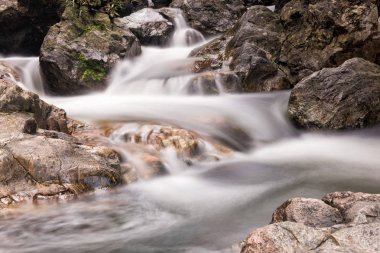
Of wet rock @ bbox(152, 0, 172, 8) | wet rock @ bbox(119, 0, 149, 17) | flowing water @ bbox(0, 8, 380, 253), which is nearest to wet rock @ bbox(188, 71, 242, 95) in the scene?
flowing water @ bbox(0, 8, 380, 253)

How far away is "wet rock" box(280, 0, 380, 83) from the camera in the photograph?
41.9 feet

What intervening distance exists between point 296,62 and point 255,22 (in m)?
3.30

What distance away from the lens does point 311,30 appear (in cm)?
1405

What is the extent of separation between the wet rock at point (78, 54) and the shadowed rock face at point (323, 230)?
1211cm

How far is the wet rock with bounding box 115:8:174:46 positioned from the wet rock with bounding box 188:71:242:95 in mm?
6935

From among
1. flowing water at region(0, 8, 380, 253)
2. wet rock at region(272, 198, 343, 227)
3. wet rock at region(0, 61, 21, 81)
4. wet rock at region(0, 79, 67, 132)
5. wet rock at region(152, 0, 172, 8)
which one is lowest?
flowing water at region(0, 8, 380, 253)

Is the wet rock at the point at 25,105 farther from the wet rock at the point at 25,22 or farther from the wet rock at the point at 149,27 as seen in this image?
the wet rock at the point at 25,22

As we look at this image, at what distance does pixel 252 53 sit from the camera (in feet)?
45.5

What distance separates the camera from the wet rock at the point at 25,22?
719 inches

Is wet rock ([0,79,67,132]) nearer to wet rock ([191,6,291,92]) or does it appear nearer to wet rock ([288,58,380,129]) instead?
wet rock ([288,58,380,129])

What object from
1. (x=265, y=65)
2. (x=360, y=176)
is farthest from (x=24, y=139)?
(x=265, y=65)

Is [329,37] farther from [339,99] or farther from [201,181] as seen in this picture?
[201,181]

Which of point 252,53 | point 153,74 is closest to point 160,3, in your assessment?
point 153,74

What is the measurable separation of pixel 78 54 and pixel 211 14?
9.61m
